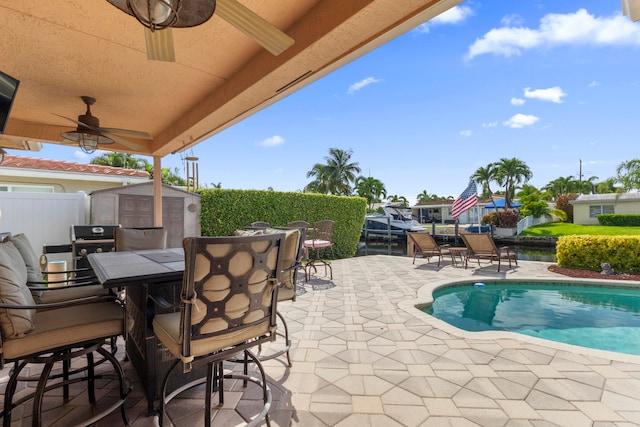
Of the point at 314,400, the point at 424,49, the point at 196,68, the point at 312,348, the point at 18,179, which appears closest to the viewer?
the point at 314,400

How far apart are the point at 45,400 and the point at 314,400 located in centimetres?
174

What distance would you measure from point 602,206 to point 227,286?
30056 millimetres

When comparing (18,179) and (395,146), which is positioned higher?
(395,146)

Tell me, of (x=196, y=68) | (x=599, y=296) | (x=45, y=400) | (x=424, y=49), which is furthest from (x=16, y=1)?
(x=599, y=296)

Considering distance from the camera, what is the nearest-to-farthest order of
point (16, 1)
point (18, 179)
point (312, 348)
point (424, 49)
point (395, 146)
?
point (16, 1) → point (312, 348) → point (424, 49) → point (18, 179) → point (395, 146)

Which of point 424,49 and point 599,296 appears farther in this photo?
point 424,49

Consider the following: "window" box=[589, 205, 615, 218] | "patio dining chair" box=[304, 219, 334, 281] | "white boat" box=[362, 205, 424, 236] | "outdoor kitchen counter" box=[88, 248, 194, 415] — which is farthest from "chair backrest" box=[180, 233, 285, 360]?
"window" box=[589, 205, 615, 218]

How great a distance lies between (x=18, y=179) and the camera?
800 cm

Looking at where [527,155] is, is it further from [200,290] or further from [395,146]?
[200,290]

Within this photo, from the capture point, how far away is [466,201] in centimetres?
989

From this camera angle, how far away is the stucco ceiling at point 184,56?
202 cm

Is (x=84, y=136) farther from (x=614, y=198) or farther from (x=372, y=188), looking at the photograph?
(x=372, y=188)

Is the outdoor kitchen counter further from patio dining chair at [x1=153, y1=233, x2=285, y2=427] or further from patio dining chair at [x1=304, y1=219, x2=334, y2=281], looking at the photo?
patio dining chair at [x1=304, y1=219, x2=334, y2=281]

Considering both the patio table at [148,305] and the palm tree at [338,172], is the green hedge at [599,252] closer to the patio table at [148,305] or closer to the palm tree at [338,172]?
the patio table at [148,305]
